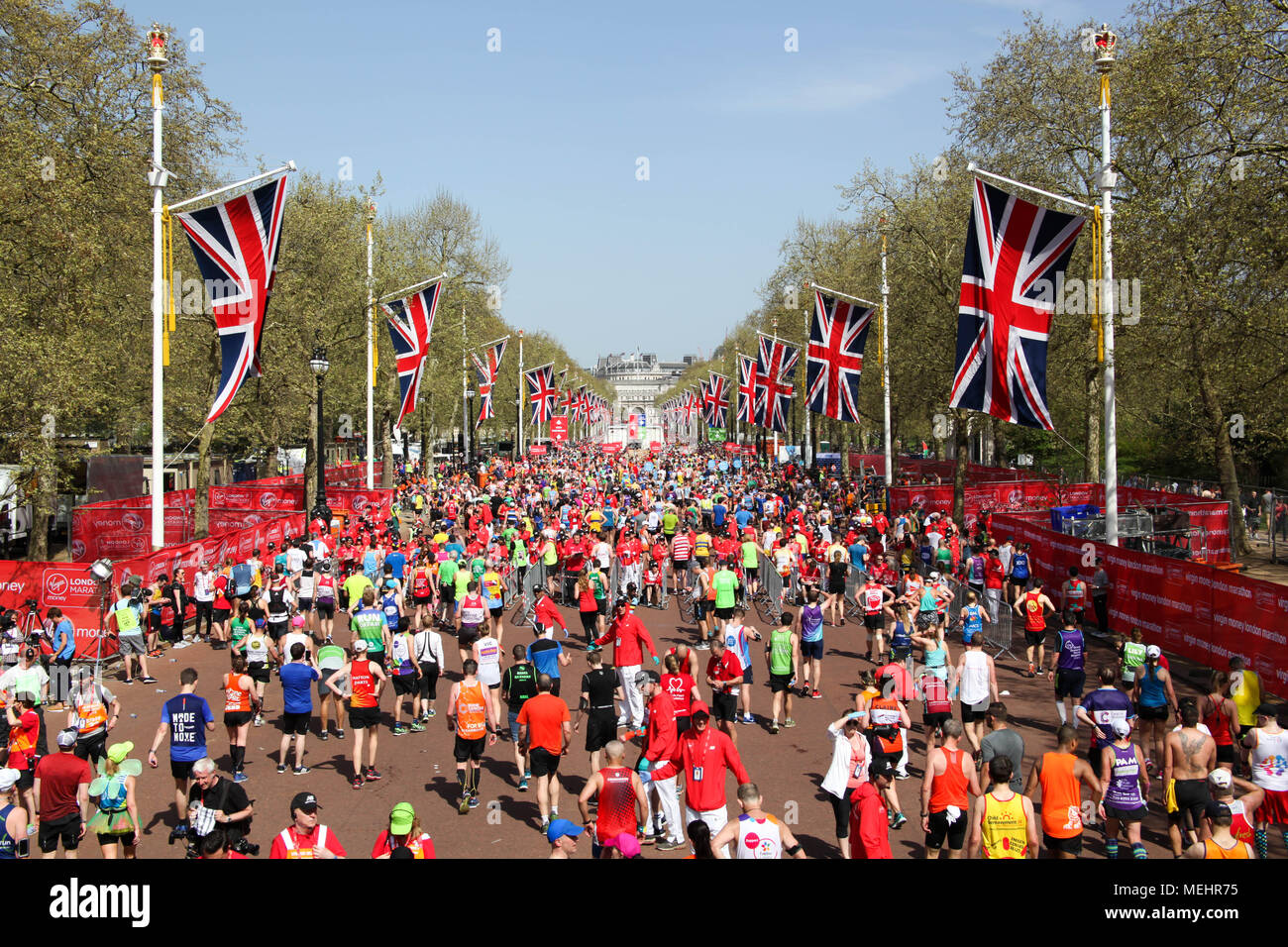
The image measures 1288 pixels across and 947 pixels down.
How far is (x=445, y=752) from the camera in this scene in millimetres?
12016

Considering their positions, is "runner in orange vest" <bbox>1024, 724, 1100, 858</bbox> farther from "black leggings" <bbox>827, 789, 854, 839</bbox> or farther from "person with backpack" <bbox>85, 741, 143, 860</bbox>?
"person with backpack" <bbox>85, 741, 143, 860</bbox>

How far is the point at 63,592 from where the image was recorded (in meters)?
16.8

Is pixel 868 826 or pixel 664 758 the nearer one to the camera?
pixel 868 826

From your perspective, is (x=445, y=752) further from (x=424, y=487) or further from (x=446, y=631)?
(x=424, y=487)

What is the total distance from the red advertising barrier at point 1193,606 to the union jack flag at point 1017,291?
3025mm

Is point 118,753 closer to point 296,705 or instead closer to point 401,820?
point 296,705

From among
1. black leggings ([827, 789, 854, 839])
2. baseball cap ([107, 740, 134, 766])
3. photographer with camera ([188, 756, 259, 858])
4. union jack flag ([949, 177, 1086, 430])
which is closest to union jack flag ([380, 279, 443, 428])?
union jack flag ([949, 177, 1086, 430])

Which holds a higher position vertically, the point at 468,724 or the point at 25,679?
the point at 25,679

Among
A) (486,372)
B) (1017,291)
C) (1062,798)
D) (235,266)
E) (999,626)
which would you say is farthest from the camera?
(486,372)

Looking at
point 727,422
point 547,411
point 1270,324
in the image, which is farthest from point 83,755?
point 727,422

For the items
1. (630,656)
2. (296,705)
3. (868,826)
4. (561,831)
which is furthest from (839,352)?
(561,831)

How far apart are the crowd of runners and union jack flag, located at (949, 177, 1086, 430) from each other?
3.40m

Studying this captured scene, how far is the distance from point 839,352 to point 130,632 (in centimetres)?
2157

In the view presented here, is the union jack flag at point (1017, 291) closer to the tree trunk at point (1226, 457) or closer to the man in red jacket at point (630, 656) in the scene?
the man in red jacket at point (630, 656)
